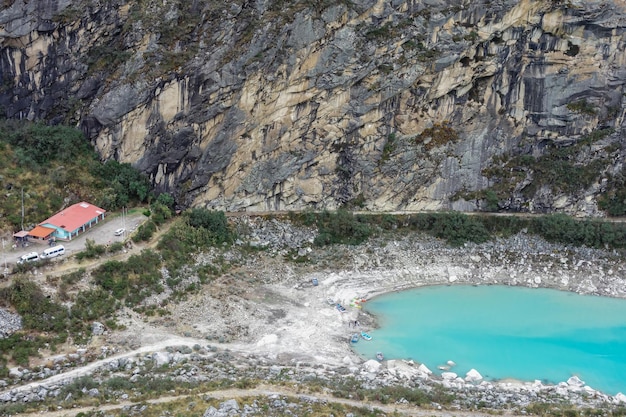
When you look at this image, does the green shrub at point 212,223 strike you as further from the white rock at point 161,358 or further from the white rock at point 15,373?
the white rock at point 15,373

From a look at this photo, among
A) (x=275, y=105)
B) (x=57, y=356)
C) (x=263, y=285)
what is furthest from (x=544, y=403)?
(x=275, y=105)

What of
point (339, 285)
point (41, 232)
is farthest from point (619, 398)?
point (41, 232)

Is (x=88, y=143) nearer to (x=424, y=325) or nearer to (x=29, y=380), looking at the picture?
(x=29, y=380)

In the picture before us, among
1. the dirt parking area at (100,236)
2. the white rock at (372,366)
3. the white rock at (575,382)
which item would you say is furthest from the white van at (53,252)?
the white rock at (575,382)

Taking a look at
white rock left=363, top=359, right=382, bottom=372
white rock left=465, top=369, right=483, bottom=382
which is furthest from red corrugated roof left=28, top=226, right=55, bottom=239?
white rock left=465, top=369, right=483, bottom=382

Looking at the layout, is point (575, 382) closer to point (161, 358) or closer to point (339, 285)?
point (339, 285)

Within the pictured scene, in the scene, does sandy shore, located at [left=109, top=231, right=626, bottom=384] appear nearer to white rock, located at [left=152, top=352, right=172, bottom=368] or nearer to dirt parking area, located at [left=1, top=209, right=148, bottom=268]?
white rock, located at [left=152, top=352, right=172, bottom=368]
